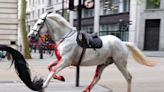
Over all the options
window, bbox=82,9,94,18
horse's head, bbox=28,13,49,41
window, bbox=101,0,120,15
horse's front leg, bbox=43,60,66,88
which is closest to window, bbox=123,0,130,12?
window, bbox=101,0,120,15

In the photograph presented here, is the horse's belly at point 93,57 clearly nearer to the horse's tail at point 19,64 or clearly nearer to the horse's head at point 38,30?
the horse's head at point 38,30

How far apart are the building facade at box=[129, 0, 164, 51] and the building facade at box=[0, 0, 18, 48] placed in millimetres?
21754

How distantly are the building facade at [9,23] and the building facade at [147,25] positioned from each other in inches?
856

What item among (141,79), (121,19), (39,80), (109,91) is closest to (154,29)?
(121,19)

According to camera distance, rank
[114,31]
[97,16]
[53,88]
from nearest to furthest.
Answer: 1. [53,88]
2. [114,31]
3. [97,16]

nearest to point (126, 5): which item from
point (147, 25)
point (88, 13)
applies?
point (147, 25)

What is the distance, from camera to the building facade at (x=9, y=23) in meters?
28.8

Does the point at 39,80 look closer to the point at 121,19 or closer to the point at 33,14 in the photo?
the point at 121,19

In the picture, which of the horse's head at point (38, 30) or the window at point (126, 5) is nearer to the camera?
the horse's head at point (38, 30)

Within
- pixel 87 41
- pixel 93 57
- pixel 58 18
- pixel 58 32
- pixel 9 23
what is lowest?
pixel 9 23

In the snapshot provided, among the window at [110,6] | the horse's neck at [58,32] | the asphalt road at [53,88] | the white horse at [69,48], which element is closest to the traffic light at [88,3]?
the asphalt road at [53,88]

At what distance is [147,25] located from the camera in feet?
159

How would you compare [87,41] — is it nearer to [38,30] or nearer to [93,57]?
[93,57]

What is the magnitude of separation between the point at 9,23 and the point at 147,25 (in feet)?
76.8
